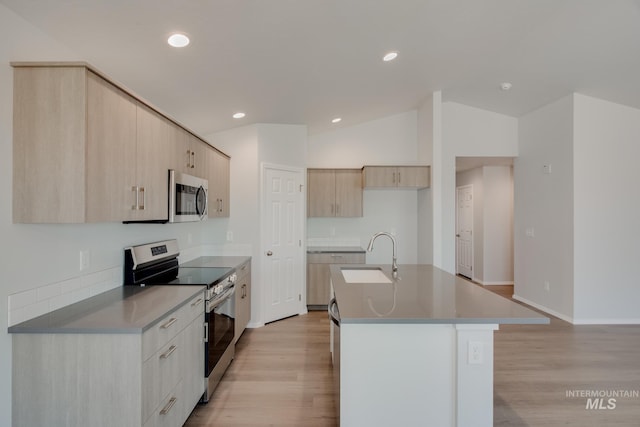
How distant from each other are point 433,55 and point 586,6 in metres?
1.25

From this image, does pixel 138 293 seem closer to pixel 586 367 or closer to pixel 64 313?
pixel 64 313

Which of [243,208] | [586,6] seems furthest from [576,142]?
[243,208]

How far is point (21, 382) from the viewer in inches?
58.1

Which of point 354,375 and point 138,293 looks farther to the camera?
point 138,293

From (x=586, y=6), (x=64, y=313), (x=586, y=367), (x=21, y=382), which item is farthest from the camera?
(x=586, y=367)

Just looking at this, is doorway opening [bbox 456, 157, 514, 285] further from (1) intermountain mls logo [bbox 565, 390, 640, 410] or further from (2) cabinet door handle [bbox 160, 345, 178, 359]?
(2) cabinet door handle [bbox 160, 345, 178, 359]

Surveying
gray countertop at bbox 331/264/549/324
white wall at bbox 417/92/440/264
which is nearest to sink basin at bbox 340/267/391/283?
gray countertop at bbox 331/264/549/324

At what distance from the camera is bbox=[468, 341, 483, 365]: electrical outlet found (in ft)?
5.38

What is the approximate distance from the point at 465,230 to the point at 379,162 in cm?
308

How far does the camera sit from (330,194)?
190 inches

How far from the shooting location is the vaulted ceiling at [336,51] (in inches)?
70.7

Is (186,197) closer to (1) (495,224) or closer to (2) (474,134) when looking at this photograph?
(2) (474,134)

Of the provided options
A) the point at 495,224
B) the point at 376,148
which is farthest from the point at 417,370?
the point at 495,224

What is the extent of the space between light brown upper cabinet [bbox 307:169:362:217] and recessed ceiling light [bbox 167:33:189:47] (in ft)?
9.62
